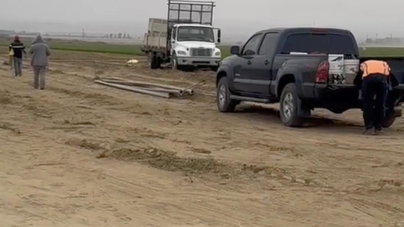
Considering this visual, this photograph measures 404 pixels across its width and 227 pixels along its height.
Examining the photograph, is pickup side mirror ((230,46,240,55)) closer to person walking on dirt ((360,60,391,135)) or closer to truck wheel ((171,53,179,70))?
person walking on dirt ((360,60,391,135))

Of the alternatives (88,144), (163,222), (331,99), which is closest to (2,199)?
(163,222)

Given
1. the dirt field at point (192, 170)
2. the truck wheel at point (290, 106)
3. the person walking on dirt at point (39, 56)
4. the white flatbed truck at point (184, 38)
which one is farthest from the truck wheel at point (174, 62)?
the truck wheel at point (290, 106)

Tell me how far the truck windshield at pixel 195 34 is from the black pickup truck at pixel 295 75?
742 inches

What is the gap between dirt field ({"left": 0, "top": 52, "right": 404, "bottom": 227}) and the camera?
8.81 metres

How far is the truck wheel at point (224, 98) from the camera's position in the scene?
64.7ft

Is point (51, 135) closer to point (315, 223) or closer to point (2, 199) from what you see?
point (2, 199)

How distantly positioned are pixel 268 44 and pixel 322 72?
2.62 metres

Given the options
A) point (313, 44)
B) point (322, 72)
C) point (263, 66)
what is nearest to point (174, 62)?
point (263, 66)

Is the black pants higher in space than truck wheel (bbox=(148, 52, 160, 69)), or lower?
higher

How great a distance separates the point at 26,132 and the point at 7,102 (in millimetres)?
6713

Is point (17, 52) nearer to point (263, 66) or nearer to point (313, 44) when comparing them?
point (263, 66)

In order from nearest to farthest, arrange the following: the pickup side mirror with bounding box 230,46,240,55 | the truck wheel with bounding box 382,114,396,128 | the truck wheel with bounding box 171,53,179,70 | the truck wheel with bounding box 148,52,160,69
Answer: the truck wheel with bounding box 382,114,396,128 < the pickup side mirror with bounding box 230,46,240,55 < the truck wheel with bounding box 171,53,179,70 < the truck wheel with bounding box 148,52,160,69

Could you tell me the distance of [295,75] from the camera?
52.9 feet

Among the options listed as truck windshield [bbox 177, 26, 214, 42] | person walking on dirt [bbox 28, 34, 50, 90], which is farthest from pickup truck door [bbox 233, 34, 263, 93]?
truck windshield [bbox 177, 26, 214, 42]
